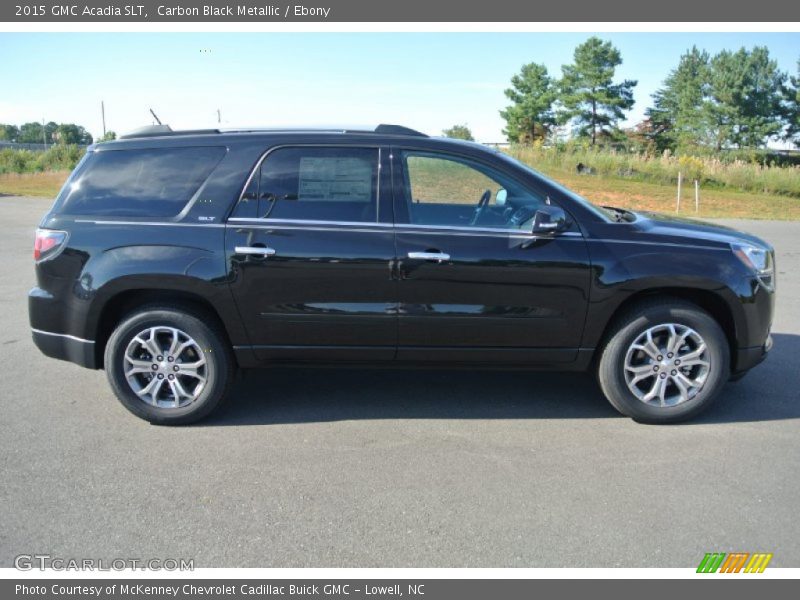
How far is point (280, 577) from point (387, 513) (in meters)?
0.66

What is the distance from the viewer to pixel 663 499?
355 cm

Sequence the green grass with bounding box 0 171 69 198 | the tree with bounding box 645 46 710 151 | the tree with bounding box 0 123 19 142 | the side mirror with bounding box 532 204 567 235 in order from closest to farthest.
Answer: the side mirror with bounding box 532 204 567 235, the green grass with bounding box 0 171 69 198, the tree with bounding box 645 46 710 151, the tree with bounding box 0 123 19 142

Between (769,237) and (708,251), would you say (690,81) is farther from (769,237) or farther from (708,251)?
(708,251)

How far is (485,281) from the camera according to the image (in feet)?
14.3

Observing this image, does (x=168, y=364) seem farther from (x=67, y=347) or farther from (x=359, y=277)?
(x=359, y=277)

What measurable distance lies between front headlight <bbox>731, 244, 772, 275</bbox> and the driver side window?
1341mm

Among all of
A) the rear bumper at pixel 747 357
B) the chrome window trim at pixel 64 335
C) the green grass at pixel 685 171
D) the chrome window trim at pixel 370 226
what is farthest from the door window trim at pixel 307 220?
the green grass at pixel 685 171

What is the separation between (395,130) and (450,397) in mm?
1956

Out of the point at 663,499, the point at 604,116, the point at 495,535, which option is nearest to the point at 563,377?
the point at 663,499

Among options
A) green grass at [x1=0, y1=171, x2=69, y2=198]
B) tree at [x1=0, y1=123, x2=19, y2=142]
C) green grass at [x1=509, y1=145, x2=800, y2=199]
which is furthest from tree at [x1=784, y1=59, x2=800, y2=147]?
tree at [x1=0, y1=123, x2=19, y2=142]

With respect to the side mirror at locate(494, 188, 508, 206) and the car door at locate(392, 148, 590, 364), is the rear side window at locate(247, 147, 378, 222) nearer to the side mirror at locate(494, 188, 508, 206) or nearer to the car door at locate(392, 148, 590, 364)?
the car door at locate(392, 148, 590, 364)

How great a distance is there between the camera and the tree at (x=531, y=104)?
51906 millimetres

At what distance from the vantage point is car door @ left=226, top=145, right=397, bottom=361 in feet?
14.2

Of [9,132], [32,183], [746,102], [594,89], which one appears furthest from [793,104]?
[9,132]
